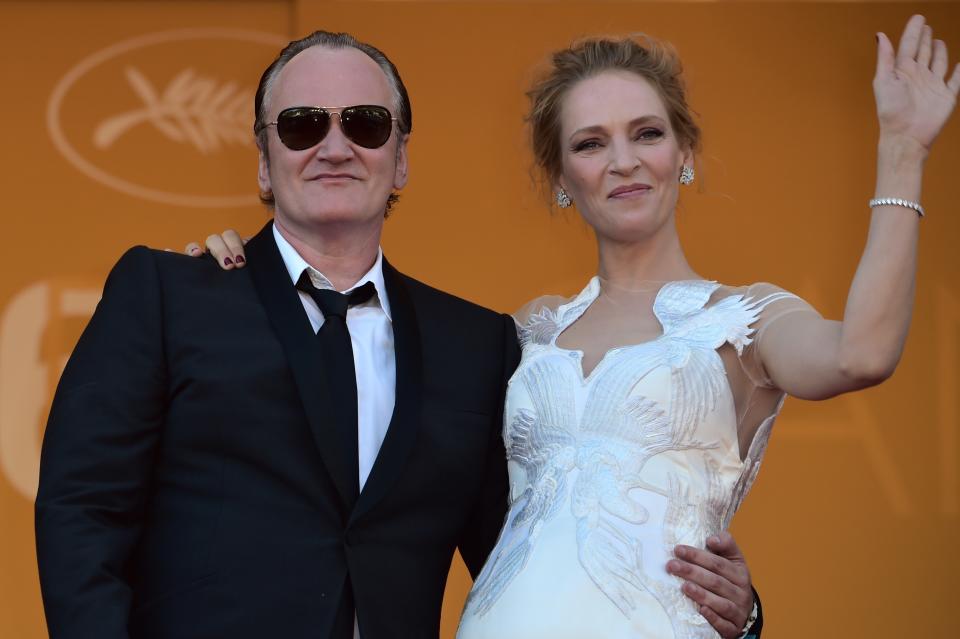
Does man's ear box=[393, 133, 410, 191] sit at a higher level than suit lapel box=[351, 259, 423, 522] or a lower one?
higher

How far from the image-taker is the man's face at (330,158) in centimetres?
273

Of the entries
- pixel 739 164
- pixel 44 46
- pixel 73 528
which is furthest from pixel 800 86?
pixel 73 528

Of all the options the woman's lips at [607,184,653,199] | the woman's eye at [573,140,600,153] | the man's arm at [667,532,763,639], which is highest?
the woman's eye at [573,140,600,153]

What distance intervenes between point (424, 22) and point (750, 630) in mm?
2817

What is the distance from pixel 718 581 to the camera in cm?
263

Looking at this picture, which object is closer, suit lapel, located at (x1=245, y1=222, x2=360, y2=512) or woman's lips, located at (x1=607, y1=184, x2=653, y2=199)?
suit lapel, located at (x1=245, y1=222, x2=360, y2=512)

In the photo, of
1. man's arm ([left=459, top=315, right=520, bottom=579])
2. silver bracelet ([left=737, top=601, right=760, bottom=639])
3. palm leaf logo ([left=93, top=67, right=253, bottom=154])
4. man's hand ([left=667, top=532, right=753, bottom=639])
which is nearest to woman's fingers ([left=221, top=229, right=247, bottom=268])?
man's arm ([left=459, top=315, right=520, bottom=579])

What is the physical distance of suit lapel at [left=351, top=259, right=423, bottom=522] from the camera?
2.53 meters

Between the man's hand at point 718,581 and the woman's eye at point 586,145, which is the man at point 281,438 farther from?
the woman's eye at point 586,145

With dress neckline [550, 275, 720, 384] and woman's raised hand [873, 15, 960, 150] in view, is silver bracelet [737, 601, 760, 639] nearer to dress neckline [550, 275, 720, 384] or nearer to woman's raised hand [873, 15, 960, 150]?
dress neckline [550, 275, 720, 384]

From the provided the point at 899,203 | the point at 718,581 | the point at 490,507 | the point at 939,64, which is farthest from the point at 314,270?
the point at 939,64

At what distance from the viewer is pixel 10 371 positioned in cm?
473

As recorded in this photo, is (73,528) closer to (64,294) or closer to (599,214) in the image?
(599,214)

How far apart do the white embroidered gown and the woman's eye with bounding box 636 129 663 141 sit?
366 mm
